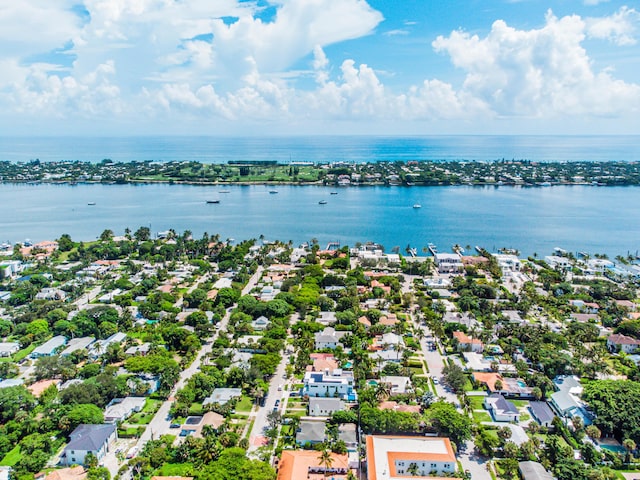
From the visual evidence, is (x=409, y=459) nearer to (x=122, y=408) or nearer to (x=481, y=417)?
(x=481, y=417)

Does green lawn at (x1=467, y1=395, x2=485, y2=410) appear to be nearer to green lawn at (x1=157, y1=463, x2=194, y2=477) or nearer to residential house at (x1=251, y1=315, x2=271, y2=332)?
green lawn at (x1=157, y1=463, x2=194, y2=477)

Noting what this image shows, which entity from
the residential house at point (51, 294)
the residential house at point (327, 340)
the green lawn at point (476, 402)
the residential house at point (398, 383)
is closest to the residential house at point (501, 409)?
the green lawn at point (476, 402)

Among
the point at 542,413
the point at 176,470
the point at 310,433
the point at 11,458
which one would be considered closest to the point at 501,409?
the point at 542,413

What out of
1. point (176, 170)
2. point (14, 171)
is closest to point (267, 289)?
point (176, 170)

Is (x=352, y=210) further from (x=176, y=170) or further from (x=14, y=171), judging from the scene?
(x=14, y=171)

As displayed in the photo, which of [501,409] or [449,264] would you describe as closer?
[501,409]

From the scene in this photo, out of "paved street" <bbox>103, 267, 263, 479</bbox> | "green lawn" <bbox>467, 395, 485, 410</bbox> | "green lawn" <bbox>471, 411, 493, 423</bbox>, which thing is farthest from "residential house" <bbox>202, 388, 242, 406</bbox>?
"green lawn" <bbox>467, 395, 485, 410</bbox>

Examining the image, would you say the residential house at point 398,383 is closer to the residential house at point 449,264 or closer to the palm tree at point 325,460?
the palm tree at point 325,460
